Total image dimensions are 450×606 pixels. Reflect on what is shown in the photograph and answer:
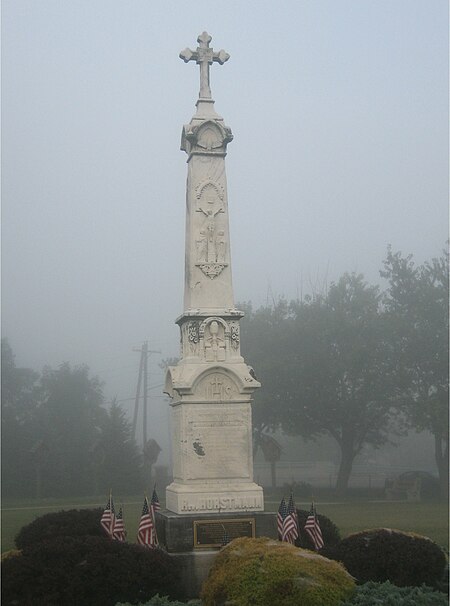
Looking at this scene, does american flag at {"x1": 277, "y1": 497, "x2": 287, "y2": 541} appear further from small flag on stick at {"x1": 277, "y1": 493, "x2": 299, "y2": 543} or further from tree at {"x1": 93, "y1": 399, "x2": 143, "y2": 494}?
tree at {"x1": 93, "y1": 399, "x2": 143, "y2": 494}

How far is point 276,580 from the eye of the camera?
28.4 ft

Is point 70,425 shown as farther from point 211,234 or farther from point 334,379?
point 211,234

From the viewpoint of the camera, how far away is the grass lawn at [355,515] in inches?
810

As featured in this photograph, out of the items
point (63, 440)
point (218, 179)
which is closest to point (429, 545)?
point (218, 179)

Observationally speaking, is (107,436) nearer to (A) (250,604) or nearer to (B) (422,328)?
(B) (422,328)

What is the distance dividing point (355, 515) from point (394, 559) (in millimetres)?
17472

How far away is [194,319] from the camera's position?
1354cm

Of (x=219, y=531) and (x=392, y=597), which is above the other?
(x=219, y=531)

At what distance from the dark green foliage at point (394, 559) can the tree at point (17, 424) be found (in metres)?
32.8

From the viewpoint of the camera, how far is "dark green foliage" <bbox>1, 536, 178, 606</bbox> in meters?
9.61

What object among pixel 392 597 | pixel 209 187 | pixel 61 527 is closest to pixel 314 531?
pixel 61 527

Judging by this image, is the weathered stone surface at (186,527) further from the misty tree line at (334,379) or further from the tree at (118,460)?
the tree at (118,460)

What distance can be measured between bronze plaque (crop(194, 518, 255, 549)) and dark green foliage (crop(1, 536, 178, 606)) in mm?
1729

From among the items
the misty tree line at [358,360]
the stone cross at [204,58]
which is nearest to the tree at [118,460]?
the misty tree line at [358,360]
